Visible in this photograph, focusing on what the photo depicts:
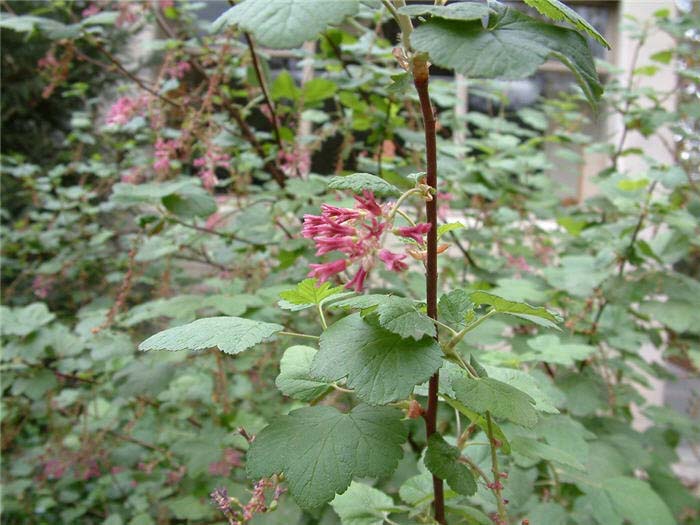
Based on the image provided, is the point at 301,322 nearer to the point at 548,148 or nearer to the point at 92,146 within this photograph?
the point at 92,146

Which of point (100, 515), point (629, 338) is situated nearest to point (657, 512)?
point (629, 338)

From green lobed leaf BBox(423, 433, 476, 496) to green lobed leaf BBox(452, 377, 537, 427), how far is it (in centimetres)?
8

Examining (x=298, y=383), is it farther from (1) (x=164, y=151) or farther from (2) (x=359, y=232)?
(1) (x=164, y=151)

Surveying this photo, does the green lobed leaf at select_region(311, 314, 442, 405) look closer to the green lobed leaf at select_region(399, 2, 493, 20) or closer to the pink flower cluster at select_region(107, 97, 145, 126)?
the green lobed leaf at select_region(399, 2, 493, 20)

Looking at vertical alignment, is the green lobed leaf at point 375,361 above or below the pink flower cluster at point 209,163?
above

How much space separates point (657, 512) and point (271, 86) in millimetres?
1431

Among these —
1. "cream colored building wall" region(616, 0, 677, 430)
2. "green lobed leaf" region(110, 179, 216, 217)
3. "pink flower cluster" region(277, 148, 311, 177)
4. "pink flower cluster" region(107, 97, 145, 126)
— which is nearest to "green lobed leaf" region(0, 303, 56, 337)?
"green lobed leaf" region(110, 179, 216, 217)

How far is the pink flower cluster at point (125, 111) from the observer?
174 centimetres

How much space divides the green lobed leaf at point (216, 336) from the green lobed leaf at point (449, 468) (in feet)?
0.67

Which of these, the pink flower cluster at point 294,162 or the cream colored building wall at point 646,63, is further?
the cream colored building wall at point 646,63

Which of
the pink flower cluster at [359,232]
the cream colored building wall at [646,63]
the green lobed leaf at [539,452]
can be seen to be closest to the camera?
the pink flower cluster at [359,232]

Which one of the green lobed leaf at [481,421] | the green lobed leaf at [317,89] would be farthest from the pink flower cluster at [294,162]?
the green lobed leaf at [481,421]

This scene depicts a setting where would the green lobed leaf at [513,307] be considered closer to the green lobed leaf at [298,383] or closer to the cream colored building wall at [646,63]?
the green lobed leaf at [298,383]

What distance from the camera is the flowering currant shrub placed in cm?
54
